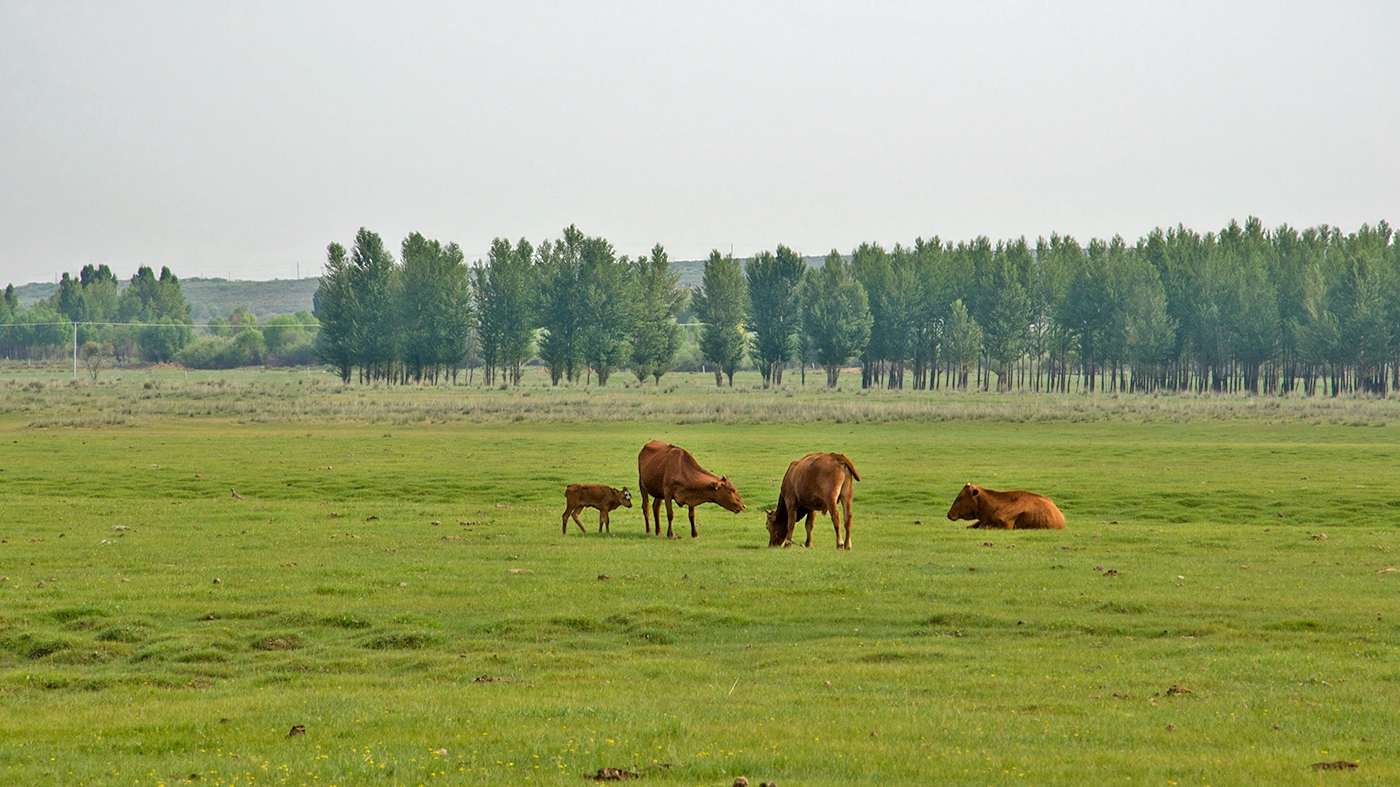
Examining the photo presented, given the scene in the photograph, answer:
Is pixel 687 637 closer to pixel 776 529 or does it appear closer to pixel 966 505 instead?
pixel 776 529

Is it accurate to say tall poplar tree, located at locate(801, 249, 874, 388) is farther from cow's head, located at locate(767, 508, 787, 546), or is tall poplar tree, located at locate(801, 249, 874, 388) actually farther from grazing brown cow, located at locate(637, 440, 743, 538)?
cow's head, located at locate(767, 508, 787, 546)

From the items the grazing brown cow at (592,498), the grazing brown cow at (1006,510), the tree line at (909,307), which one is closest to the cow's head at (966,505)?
the grazing brown cow at (1006,510)

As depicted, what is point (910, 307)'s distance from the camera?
464 feet

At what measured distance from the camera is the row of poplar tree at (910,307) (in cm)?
12562

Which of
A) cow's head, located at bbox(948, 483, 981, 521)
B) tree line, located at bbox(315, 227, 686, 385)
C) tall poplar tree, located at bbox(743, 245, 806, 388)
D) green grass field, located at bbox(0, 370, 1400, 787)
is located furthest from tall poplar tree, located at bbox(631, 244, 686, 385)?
cow's head, located at bbox(948, 483, 981, 521)

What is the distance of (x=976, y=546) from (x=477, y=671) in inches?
510

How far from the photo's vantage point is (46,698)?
41.1 feet

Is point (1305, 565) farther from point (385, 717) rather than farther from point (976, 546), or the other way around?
point (385, 717)

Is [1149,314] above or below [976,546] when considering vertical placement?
above

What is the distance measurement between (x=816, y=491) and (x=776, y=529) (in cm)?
164

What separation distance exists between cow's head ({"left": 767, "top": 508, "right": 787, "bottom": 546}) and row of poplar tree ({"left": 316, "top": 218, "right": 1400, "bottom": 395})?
110 meters

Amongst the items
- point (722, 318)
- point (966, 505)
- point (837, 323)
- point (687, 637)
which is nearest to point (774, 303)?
point (722, 318)

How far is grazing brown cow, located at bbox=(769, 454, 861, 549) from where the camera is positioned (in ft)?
75.0

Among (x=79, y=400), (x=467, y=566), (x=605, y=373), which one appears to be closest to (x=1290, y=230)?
(x=605, y=373)
